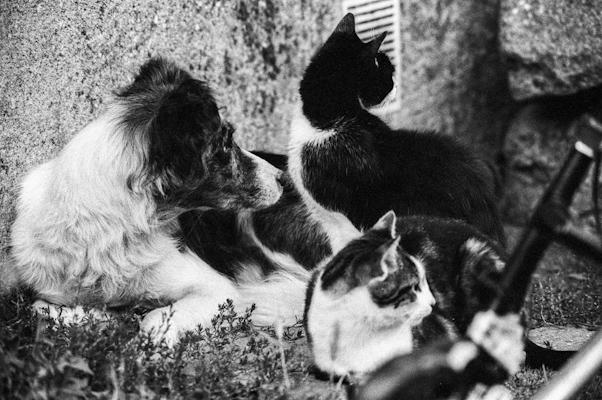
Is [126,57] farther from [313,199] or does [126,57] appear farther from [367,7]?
[367,7]

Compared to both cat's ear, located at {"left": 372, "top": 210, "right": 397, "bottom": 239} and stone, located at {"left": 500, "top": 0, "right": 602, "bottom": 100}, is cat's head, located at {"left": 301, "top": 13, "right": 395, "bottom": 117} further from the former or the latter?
stone, located at {"left": 500, "top": 0, "right": 602, "bottom": 100}

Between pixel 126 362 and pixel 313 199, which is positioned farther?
pixel 313 199

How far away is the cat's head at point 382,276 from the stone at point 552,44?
3093 mm

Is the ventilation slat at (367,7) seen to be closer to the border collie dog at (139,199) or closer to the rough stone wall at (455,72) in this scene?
the rough stone wall at (455,72)

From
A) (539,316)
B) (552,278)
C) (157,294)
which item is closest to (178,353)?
(157,294)

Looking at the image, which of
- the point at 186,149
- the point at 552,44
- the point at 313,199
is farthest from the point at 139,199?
the point at 552,44

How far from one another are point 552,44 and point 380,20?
125 cm

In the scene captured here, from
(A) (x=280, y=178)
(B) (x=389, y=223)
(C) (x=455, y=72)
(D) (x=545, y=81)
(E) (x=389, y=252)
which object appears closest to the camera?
(E) (x=389, y=252)

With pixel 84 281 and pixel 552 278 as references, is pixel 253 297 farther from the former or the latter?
pixel 552 278

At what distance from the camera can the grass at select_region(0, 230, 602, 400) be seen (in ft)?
8.43

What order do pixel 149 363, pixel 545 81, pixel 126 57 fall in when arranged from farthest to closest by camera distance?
pixel 545 81, pixel 126 57, pixel 149 363

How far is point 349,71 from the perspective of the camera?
13.9ft

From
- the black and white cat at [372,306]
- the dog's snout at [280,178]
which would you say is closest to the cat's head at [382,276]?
the black and white cat at [372,306]

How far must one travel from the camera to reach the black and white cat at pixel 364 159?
4.01 metres
